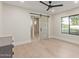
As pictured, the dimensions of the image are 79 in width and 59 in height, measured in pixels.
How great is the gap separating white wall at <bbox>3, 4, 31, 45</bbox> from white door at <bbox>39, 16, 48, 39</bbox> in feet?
5.14

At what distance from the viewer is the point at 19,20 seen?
20.0ft

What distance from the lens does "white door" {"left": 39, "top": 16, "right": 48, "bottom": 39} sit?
26.8 ft

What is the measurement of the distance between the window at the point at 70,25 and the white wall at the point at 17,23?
306 centimetres

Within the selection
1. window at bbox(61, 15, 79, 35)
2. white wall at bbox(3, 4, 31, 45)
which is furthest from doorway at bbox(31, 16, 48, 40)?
window at bbox(61, 15, 79, 35)

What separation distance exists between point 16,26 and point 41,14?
9.73 feet

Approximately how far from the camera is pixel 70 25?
23.1ft

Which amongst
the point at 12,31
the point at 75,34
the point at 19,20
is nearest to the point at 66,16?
the point at 75,34

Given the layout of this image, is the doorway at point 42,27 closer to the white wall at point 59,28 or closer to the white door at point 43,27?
the white door at point 43,27

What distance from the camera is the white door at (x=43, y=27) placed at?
26.8 feet

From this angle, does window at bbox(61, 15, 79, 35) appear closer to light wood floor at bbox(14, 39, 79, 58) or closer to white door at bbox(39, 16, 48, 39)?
white door at bbox(39, 16, 48, 39)

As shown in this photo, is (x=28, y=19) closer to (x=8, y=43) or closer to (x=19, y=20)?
(x=19, y=20)

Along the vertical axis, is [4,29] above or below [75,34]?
above

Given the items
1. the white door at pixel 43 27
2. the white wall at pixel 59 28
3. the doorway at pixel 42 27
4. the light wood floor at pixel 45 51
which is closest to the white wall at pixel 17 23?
the light wood floor at pixel 45 51

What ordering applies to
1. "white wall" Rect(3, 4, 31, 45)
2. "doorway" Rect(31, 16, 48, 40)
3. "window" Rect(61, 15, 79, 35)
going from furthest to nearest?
"doorway" Rect(31, 16, 48, 40) → "window" Rect(61, 15, 79, 35) → "white wall" Rect(3, 4, 31, 45)
